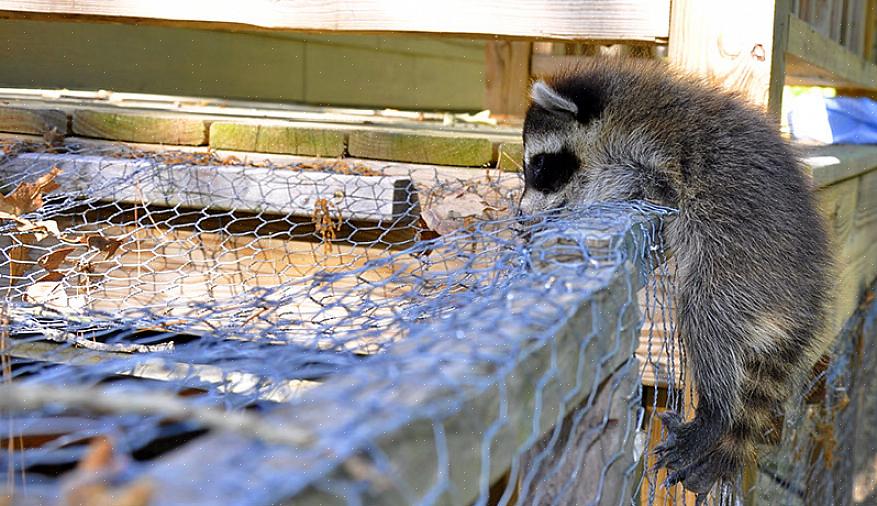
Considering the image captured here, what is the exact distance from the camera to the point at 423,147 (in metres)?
4.03

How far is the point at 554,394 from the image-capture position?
48.4 inches

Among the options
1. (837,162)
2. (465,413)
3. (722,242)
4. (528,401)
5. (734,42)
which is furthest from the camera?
(837,162)

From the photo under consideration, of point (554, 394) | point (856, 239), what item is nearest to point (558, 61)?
point (856, 239)

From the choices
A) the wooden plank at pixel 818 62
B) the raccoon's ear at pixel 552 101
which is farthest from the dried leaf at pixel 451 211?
the wooden plank at pixel 818 62

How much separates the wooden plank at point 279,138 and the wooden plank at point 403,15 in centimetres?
49

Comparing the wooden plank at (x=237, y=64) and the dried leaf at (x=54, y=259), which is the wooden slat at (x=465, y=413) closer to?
the dried leaf at (x=54, y=259)

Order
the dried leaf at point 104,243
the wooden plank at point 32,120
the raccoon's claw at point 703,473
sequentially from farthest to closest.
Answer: the wooden plank at point 32,120 < the dried leaf at point 104,243 < the raccoon's claw at point 703,473

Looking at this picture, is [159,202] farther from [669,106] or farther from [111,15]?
[669,106]

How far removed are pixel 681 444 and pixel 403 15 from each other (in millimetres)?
1828

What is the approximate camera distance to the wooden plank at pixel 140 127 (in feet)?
13.7

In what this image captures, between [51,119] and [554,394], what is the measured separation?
3.57 meters

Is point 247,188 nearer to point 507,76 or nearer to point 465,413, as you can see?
point 465,413

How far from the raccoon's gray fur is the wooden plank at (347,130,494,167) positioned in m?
0.92

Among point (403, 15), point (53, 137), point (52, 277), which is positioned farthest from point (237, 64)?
point (52, 277)
